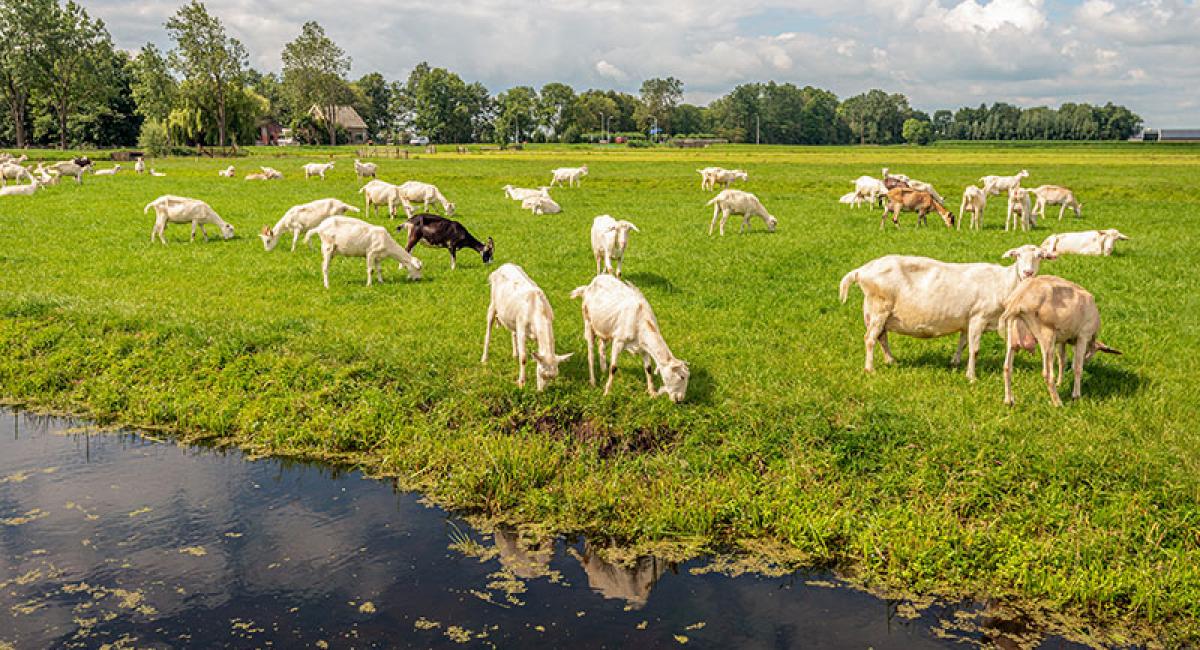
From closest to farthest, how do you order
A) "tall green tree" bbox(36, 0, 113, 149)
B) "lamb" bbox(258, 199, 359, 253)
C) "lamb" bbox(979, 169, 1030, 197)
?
1. "lamb" bbox(258, 199, 359, 253)
2. "lamb" bbox(979, 169, 1030, 197)
3. "tall green tree" bbox(36, 0, 113, 149)

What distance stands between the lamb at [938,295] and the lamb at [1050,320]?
0.92 m

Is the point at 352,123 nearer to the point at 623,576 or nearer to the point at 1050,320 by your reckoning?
the point at 1050,320

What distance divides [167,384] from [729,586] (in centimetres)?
1001

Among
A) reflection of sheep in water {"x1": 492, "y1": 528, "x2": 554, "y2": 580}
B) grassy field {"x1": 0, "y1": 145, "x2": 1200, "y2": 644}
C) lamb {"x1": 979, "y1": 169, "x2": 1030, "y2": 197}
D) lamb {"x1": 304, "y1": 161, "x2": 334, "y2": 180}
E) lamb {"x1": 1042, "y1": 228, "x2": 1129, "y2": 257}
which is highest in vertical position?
lamb {"x1": 304, "y1": 161, "x2": 334, "y2": 180}

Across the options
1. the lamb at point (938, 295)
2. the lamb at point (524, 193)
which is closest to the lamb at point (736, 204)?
the lamb at point (524, 193)

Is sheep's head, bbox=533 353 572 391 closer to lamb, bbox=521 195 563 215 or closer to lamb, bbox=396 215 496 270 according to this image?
lamb, bbox=396 215 496 270

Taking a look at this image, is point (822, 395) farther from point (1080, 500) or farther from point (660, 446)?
point (1080, 500)

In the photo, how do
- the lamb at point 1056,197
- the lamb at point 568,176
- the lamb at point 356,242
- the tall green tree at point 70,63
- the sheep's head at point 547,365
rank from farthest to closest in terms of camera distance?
the tall green tree at point 70,63 → the lamb at point 568,176 → the lamb at point 1056,197 → the lamb at point 356,242 → the sheep's head at point 547,365

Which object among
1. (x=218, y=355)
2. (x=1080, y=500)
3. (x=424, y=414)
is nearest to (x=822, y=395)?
(x=1080, y=500)

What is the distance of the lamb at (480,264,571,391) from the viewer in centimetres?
1161

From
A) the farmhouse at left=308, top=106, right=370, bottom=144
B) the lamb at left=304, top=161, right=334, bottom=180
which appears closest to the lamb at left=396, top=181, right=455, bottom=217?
the lamb at left=304, top=161, right=334, bottom=180

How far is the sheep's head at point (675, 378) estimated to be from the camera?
36.8ft

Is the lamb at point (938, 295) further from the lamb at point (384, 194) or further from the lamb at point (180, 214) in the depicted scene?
the lamb at point (384, 194)

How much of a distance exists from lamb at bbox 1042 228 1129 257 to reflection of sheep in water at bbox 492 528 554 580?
19.7 m
